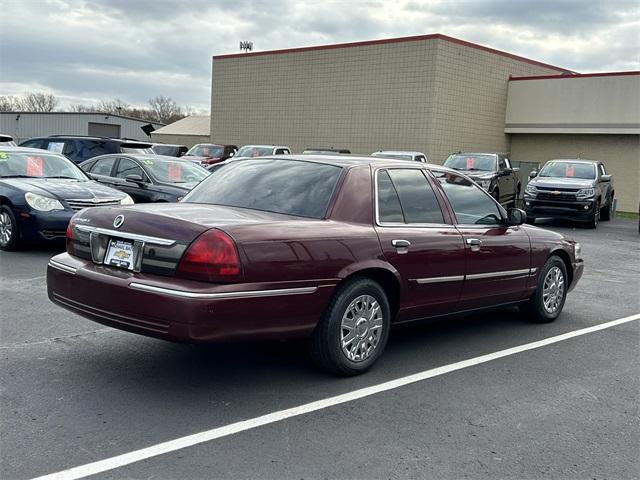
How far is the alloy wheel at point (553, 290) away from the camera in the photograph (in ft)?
Answer: 23.2

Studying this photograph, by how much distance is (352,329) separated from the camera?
4.97 meters

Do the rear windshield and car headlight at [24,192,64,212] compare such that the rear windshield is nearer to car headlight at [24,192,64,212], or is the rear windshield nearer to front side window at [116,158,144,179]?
car headlight at [24,192,64,212]

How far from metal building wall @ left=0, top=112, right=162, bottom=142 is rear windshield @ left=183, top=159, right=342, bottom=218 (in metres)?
44.7

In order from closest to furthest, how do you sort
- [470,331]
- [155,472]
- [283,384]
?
1. [155,472]
2. [283,384]
3. [470,331]

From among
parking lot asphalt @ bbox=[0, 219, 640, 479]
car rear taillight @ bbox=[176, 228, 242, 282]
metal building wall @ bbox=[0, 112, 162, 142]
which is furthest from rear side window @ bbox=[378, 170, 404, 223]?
metal building wall @ bbox=[0, 112, 162, 142]

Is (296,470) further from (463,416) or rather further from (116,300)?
(116,300)

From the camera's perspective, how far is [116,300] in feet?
14.6

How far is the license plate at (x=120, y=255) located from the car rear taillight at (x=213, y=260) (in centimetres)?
47

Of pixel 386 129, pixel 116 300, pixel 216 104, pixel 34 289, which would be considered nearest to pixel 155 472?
pixel 116 300

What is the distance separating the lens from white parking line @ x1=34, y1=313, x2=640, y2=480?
347 cm

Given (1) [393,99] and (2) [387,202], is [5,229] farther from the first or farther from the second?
(1) [393,99]

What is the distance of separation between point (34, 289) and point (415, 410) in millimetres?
4850

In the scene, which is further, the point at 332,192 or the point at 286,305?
the point at 332,192

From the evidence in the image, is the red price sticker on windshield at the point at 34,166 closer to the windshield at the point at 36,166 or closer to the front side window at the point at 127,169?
the windshield at the point at 36,166
